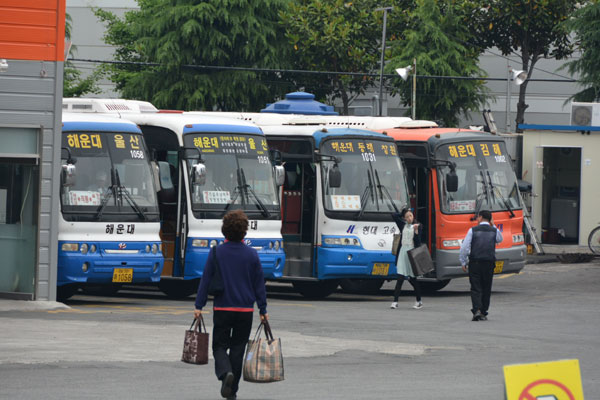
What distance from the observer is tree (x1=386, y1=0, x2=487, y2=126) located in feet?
142

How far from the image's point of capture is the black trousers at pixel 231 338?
10.3 meters

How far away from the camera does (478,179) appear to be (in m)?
23.1

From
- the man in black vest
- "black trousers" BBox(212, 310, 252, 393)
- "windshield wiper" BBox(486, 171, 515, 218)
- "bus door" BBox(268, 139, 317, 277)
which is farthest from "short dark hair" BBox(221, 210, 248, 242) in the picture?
"windshield wiper" BBox(486, 171, 515, 218)

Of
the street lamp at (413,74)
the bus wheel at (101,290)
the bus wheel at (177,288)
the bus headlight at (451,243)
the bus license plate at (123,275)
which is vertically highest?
the street lamp at (413,74)

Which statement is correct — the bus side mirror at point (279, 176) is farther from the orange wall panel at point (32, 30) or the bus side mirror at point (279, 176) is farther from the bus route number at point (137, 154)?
the orange wall panel at point (32, 30)

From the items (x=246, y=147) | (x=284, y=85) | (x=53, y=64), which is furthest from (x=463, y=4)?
(x=53, y=64)

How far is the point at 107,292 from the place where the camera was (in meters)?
22.8

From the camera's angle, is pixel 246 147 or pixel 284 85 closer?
pixel 246 147

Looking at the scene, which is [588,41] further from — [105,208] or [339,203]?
[105,208]

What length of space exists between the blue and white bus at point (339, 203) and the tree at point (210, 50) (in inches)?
902

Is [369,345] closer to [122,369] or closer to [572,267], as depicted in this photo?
[122,369]

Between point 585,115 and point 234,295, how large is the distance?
78.1 feet

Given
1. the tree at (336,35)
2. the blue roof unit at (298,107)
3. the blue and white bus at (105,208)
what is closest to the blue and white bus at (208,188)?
the blue and white bus at (105,208)

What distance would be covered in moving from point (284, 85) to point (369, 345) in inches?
1289
